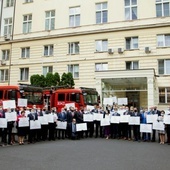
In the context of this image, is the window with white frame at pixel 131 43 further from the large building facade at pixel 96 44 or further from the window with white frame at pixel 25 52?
the window with white frame at pixel 25 52

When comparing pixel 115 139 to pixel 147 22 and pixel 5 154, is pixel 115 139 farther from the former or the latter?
pixel 147 22

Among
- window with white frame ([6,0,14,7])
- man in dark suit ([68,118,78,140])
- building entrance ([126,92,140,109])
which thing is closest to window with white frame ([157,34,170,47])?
building entrance ([126,92,140,109])

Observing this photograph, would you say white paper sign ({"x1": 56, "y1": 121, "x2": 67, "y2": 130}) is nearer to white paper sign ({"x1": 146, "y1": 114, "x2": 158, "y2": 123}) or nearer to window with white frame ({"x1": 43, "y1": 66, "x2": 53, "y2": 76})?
white paper sign ({"x1": 146, "y1": 114, "x2": 158, "y2": 123})

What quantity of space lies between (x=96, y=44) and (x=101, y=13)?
164 inches

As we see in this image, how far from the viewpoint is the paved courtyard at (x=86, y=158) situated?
837cm

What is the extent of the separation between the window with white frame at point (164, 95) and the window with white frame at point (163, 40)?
511 centimetres

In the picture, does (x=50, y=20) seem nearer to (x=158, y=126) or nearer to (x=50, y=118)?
(x=50, y=118)

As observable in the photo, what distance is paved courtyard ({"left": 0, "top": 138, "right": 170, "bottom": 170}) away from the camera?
837 centimetres

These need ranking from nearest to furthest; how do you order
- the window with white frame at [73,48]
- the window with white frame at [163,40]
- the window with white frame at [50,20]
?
the window with white frame at [163,40]
the window with white frame at [73,48]
the window with white frame at [50,20]

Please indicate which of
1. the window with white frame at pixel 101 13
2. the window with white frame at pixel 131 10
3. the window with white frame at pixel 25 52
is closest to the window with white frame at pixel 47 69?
the window with white frame at pixel 25 52

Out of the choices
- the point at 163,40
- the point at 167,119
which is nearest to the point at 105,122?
the point at 167,119

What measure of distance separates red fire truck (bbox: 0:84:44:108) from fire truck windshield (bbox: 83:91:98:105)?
4101mm

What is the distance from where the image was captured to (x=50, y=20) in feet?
114

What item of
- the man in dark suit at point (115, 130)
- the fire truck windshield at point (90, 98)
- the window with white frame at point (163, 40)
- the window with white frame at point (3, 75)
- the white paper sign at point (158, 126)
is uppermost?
the window with white frame at point (163, 40)
